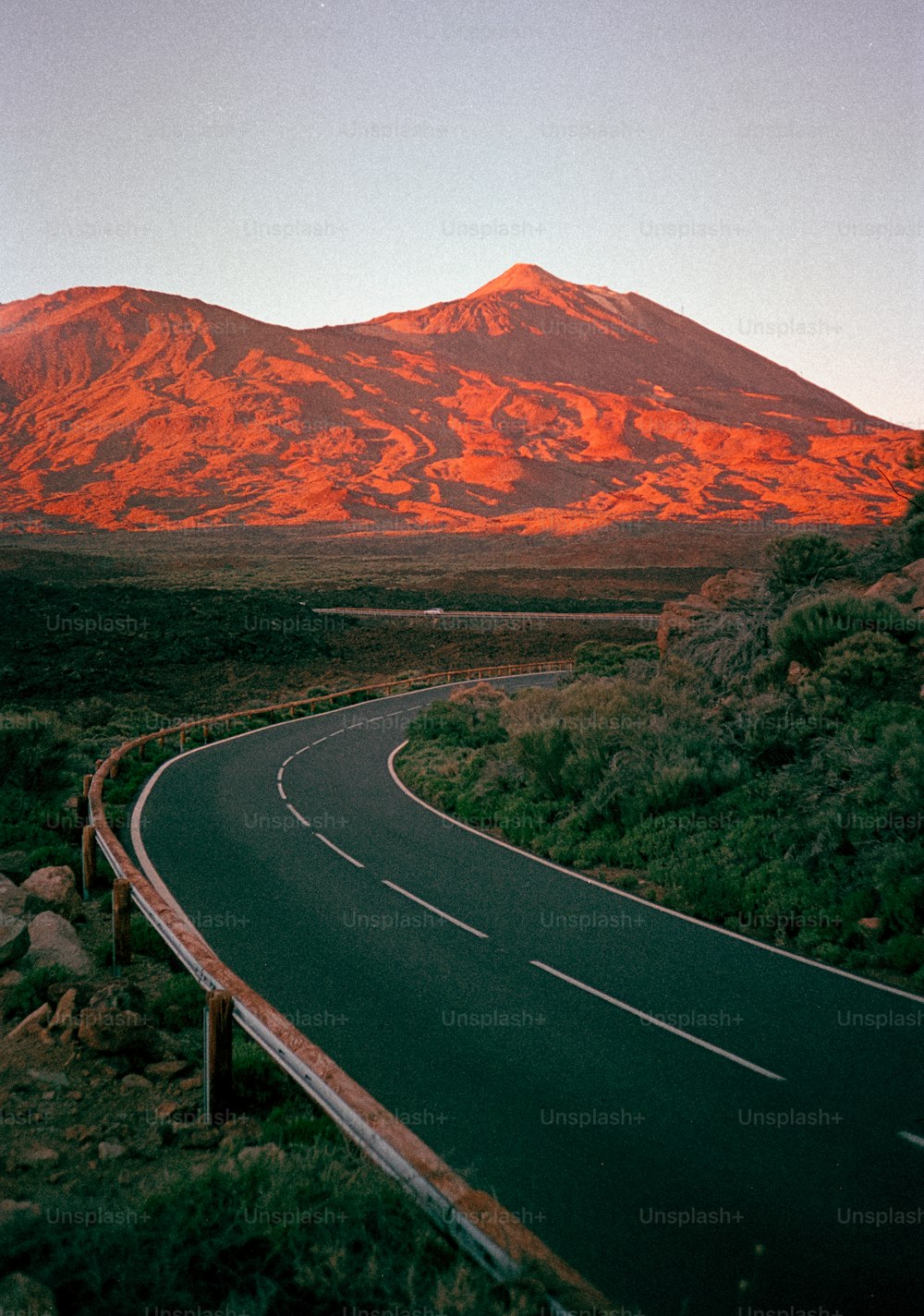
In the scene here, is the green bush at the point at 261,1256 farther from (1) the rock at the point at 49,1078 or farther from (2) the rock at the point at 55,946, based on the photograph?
(2) the rock at the point at 55,946

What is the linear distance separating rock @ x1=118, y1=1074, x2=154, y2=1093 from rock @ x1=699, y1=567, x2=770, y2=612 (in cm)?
1558

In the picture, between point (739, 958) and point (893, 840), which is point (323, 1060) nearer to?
point (739, 958)

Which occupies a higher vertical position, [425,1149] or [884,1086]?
[425,1149]

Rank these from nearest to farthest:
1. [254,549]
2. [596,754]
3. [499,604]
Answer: [596,754] < [499,604] < [254,549]

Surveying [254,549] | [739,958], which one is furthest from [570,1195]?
[254,549]

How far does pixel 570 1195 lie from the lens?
535 cm

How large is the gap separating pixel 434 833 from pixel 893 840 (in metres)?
7.41

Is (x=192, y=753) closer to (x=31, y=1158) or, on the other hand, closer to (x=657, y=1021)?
(x=657, y=1021)

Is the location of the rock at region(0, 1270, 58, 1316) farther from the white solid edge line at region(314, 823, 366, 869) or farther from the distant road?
the distant road

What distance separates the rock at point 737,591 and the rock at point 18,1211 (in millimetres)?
17219

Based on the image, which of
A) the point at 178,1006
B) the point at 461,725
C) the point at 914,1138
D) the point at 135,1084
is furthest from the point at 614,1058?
the point at 461,725

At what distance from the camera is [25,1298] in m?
3.55

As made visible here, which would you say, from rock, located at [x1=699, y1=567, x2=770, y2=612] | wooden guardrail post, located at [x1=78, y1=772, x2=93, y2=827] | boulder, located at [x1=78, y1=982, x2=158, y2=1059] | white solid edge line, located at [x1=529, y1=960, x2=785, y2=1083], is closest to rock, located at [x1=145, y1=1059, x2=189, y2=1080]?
boulder, located at [x1=78, y1=982, x2=158, y2=1059]

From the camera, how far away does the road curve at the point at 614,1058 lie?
16.1ft
